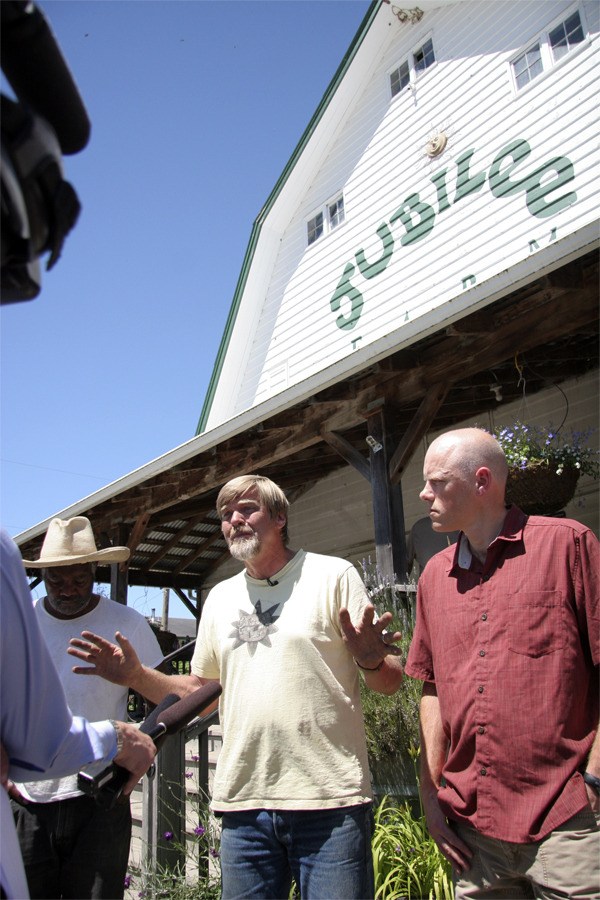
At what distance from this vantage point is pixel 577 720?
1.94 meters

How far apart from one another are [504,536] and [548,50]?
733cm

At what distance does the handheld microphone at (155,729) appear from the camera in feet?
5.79

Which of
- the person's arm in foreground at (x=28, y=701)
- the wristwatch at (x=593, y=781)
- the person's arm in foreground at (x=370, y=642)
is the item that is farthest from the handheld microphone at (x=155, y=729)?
the wristwatch at (x=593, y=781)

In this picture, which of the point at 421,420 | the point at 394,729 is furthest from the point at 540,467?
the point at 394,729

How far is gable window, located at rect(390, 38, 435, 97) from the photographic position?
30.6ft

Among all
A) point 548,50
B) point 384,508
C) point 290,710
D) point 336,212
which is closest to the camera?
point 290,710

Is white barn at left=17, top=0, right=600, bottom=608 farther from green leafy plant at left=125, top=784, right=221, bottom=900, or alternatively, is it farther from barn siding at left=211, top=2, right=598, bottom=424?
green leafy plant at left=125, top=784, right=221, bottom=900

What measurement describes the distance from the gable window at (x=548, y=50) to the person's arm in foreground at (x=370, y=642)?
24.1 feet

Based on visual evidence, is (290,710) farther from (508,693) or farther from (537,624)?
(537,624)

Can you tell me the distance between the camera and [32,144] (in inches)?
35.8

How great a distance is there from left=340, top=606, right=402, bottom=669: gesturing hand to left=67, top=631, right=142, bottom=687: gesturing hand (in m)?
0.67

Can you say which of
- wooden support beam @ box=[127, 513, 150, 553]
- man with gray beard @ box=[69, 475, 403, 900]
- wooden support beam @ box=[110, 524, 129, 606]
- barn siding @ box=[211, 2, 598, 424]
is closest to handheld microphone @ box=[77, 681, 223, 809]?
man with gray beard @ box=[69, 475, 403, 900]

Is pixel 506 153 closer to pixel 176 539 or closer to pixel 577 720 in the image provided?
pixel 176 539

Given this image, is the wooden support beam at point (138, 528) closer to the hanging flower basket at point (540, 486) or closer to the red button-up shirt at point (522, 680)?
the hanging flower basket at point (540, 486)
